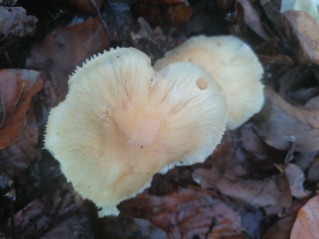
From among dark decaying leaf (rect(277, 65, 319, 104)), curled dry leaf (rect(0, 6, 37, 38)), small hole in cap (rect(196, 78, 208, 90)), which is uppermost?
curled dry leaf (rect(0, 6, 37, 38))

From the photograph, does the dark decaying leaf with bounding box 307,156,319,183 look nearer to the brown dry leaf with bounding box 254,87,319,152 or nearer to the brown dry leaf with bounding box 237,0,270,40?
the brown dry leaf with bounding box 254,87,319,152

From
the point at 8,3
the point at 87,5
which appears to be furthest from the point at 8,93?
the point at 87,5

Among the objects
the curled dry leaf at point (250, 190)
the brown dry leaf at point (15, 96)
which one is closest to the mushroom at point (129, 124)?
the brown dry leaf at point (15, 96)

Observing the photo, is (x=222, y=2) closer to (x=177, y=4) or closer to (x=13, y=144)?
(x=177, y=4)

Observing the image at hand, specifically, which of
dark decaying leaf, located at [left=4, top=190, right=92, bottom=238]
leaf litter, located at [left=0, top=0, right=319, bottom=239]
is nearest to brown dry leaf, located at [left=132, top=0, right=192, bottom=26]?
leaf litter, located at [left=0, top=0, right=319, bottom=239]

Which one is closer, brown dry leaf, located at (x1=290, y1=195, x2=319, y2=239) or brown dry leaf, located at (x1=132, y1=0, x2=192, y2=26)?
brown dry leaf, located at (x1=290, y1=195, x2=319, y2=239)

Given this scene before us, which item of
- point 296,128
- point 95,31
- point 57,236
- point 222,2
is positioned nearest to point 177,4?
point 222,2
